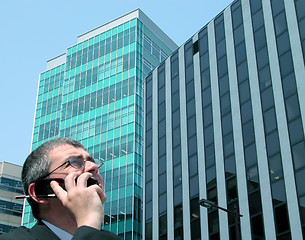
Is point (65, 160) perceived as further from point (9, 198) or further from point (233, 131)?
point (9, 198)

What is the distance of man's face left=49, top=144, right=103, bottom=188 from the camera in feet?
10.1

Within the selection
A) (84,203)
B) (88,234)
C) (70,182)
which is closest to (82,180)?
(70,182)

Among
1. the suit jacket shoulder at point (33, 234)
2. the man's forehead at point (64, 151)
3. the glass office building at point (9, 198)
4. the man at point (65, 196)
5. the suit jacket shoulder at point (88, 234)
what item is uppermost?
the glass office building at point (9, 198)

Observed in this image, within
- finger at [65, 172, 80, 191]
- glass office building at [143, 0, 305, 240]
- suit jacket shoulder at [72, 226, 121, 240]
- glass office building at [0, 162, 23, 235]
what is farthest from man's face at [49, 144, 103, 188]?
glass office building at [0, 162, 23, 235]

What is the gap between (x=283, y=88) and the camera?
85.3 feet

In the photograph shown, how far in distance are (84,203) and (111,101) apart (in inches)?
2019

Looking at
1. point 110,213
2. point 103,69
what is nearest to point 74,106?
point 103,69

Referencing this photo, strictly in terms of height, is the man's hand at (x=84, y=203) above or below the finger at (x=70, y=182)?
below

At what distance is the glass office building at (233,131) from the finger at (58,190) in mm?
18037

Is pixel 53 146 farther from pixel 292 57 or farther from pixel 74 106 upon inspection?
pixel 74 106

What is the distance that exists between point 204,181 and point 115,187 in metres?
20.0

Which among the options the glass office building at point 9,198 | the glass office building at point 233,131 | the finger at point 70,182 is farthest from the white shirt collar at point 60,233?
the glass office building at point 9,198

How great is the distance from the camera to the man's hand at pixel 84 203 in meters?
2.48

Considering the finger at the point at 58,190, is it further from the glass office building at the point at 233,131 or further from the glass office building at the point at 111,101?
the glass office building at the point at 111,101
